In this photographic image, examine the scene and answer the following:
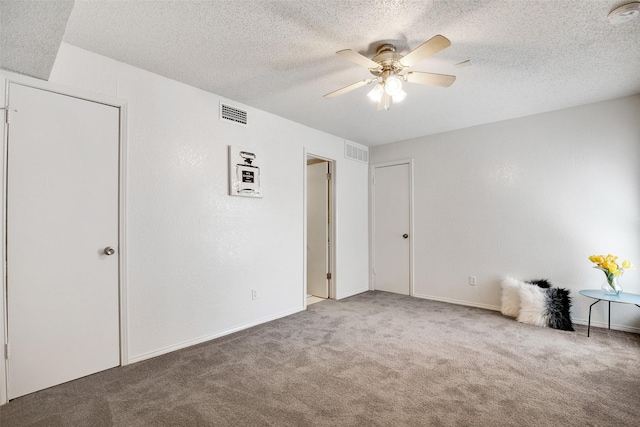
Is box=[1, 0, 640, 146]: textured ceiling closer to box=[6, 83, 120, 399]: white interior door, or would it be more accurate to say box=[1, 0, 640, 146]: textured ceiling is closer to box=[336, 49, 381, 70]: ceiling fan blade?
box=[336, 49, 381, 70]: ceiling fan blade

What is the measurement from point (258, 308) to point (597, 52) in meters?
3.88

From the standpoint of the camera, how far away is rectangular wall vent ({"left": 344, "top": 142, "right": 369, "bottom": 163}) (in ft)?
16.1

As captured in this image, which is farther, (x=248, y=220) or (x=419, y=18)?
(x=248, y=220)

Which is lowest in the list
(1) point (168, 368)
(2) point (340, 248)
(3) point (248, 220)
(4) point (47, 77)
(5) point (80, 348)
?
(1) point (168, 368)

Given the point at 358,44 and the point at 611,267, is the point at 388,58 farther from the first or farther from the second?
the point at 611,267

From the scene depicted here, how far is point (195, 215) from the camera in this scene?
9.77 ft

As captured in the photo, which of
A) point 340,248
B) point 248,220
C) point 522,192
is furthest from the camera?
point 340,248

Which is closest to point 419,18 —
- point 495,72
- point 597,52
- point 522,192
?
point 495,72

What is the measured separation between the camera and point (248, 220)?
3.46 m

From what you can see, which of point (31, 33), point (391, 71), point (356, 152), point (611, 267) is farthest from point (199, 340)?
point (611, 267)

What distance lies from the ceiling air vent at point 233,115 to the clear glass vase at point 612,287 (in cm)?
417

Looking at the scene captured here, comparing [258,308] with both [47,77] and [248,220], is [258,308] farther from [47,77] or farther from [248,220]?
[47,77]

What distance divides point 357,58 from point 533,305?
3.31 m

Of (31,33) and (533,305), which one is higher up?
(31,33)
